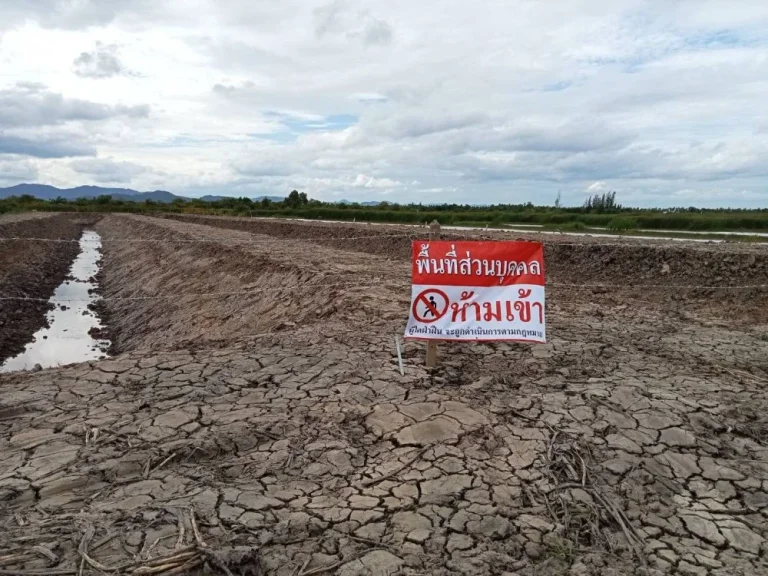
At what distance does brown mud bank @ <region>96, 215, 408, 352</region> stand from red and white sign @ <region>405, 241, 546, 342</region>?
7.43 ft

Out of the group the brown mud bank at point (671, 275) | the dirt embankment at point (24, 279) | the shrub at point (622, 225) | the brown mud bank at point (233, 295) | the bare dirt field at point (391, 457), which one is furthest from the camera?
the shrub at point (622, 225)

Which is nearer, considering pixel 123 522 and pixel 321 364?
pixel 123 522

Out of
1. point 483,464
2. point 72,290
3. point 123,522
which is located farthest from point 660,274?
point 72,290

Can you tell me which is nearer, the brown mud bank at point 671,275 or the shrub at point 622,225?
the brown mud bank at point 671,275

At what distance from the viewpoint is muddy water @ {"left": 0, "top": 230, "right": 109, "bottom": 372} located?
10.2m

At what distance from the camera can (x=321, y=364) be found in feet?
18.0

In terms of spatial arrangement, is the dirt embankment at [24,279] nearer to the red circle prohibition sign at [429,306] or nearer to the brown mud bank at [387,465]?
the brown mud bank at [387,465]

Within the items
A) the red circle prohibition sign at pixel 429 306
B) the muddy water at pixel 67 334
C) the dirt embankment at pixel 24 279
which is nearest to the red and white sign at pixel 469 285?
the red circle prohibition sign at pixel 429 306

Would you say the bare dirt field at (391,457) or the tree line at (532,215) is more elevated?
the tree line at (532,215)

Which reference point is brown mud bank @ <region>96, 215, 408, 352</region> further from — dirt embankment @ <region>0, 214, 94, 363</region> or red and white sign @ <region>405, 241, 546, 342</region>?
red and white sign @ <region>405, 241, 546, 342</region>

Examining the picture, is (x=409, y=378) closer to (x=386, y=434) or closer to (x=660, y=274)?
(x=386, y=434)

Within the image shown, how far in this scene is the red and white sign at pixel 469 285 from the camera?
16.2ft

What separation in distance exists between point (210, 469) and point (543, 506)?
212cm

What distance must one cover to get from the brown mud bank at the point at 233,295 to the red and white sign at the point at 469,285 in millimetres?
2263
